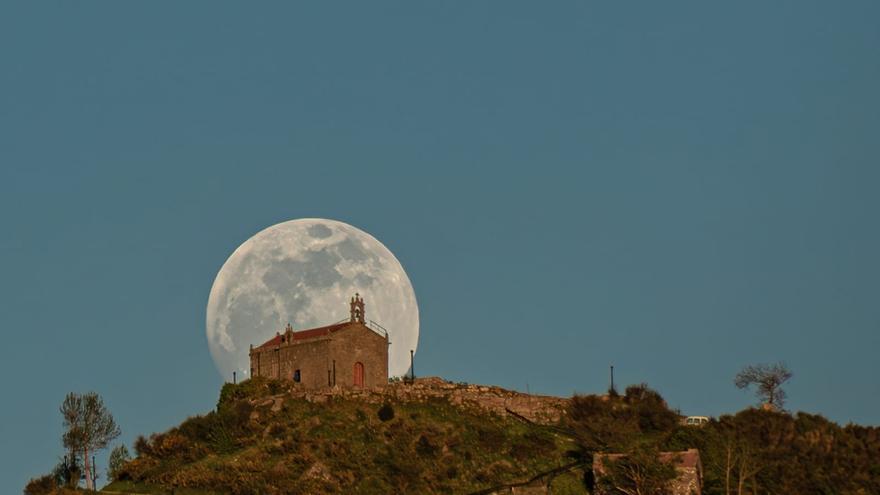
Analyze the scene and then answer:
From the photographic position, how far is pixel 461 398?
4136 inches

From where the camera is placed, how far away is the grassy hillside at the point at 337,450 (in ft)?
299

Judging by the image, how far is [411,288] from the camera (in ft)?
359

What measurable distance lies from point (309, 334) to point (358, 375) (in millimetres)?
4462

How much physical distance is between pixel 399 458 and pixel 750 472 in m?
21.1

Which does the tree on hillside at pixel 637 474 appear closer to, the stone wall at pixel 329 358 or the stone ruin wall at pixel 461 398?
the stone ruin wall at pixel 461 398

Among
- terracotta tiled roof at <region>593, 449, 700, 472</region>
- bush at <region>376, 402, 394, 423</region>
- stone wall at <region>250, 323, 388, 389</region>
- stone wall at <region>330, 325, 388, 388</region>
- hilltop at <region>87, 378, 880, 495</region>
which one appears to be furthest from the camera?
stone wall at <region>330, 325, 388, 388</region>

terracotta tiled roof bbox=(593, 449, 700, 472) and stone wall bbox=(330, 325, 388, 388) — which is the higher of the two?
stone wall bbox=(330, 325, 388, 388)

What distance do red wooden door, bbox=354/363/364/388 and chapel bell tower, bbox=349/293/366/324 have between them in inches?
119

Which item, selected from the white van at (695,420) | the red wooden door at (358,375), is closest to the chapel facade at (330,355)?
the red wooden door at (358,375)

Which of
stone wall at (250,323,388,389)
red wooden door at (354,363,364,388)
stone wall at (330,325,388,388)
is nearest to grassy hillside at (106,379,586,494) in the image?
stone wall at (250,323,388,389)

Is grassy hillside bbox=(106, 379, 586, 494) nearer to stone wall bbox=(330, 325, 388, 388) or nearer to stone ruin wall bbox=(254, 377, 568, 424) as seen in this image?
stone ruin wall bbox=(254, 377, 568, 424)

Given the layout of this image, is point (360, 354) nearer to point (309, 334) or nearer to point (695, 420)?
point (309, 334)

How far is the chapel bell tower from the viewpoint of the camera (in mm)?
106312

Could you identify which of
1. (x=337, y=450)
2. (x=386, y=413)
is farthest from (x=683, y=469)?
(x=386, y=413)
